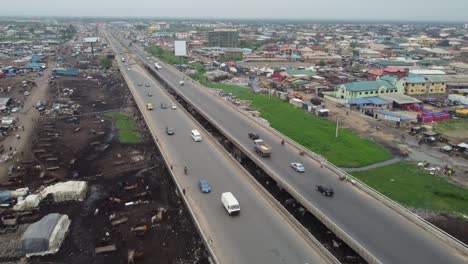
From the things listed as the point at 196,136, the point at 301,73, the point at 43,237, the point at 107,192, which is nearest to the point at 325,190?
the point at 196,136

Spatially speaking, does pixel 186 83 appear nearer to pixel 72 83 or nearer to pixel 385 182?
pixel 72 83

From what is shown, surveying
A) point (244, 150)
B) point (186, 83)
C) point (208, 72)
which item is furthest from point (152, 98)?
point (208, 72)

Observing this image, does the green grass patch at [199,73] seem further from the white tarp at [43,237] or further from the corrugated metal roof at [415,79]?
the white tarp at [43,237]

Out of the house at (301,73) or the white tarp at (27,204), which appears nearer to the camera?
the white tarp at (27,204)

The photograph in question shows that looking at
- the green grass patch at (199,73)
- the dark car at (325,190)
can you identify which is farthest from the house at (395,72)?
the dark car at (325,190)

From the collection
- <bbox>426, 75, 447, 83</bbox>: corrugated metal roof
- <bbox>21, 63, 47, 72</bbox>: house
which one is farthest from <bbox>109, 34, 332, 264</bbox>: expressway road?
<bbox>21, 63, 47, 72</bbox>: house

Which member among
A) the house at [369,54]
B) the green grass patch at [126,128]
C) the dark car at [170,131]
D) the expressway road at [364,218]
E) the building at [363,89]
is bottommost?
the green grass patch at [126,128]

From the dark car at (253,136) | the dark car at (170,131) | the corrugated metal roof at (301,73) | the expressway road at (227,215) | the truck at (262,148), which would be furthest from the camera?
the corrugated metal roof at (301,73)

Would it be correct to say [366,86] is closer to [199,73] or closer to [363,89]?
[363,89]
